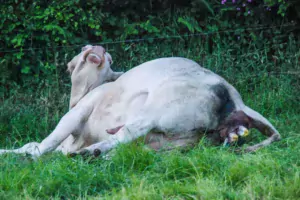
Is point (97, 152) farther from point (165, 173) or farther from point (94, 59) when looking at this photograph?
point (94, 59)

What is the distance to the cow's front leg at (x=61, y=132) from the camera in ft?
20.4

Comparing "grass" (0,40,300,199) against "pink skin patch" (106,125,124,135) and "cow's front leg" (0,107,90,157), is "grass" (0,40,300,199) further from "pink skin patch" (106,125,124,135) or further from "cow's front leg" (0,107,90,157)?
"pink skin patch" (106,125,124,135)

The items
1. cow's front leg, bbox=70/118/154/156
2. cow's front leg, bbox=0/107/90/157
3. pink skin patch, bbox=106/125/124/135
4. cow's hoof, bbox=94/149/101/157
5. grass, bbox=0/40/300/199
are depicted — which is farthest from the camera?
cow's front leg, bbox=0/107/90/157

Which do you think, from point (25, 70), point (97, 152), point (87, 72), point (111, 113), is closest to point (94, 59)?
point (87, 72)

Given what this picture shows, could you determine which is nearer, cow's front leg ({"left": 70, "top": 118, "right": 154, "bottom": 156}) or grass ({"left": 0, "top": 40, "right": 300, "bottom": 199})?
grass ({"left": 0, "top": 40, "right": 300, "bottom": 199})

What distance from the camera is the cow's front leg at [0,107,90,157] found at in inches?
244

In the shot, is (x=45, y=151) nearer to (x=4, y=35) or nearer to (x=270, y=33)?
(x=4, y=35)

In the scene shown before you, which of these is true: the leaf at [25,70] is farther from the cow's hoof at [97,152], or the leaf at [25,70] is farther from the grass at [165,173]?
the cow's hoof at [97,152]

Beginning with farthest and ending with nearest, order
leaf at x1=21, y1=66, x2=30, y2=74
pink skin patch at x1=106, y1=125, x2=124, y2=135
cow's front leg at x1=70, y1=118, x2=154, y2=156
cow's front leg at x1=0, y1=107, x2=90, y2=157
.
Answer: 1. leaf at x1=21, y1=66, x2=30, y2=74
2. cow's front leg at x1=0, y1=107, x2=90, y2=157
3. pink skin patch at x1=106, y1=125, x2=124, y2=135
4. cow's front leg at x1=70, y1=118, x2=154, y2=156

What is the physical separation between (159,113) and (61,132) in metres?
0.94

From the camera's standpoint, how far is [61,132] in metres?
6.29

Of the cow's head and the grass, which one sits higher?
the cow's head

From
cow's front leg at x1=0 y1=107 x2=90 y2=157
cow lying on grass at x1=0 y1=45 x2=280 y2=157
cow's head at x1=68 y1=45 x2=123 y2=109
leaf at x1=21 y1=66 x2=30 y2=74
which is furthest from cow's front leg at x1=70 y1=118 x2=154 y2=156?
leaf at x1=21 y1=66 x2=30 y2=74

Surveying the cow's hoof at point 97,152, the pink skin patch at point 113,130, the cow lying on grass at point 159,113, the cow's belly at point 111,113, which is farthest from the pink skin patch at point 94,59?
the cow's hoof at point 97,152
